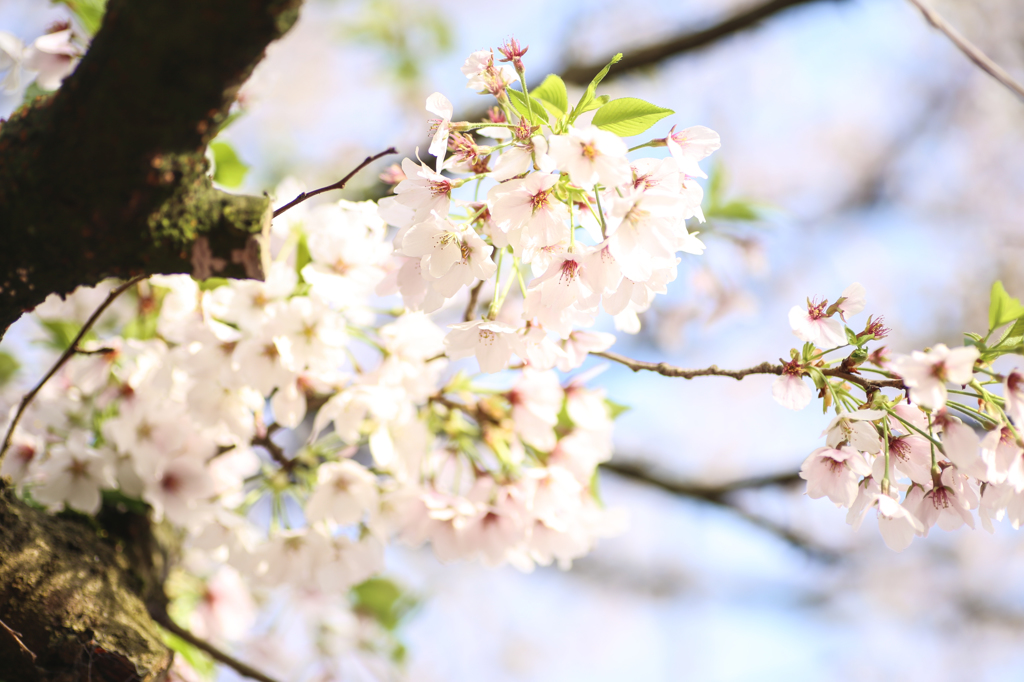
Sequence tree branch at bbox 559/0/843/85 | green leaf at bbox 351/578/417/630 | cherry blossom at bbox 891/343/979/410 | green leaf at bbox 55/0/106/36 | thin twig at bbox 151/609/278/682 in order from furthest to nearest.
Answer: tree branch at bbox 559/0/843/85
green leaf at bbox 351/578/417/630
green leaf at bbox 55/0/106/36
thin twig at bbox 151/609/278/682
cherry blossom at bbox 891/343/979/410

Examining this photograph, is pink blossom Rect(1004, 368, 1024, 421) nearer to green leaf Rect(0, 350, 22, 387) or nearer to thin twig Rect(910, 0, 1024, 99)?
thin twig Rect(910, 0, 1024, 99)

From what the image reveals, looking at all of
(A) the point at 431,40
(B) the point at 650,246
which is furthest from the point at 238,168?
(A) the point at 431,40

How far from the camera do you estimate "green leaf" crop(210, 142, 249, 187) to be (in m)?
1.08

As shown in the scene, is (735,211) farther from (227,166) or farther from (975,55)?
(227,166)

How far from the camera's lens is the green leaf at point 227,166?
3.53ft

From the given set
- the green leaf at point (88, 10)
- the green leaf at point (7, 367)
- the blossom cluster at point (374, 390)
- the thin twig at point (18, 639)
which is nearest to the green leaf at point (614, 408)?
the blossom cluster at point (374, 390)

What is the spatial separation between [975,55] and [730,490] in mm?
1227

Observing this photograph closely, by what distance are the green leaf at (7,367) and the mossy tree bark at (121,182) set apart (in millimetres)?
810

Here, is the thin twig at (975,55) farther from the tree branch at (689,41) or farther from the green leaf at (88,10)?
the green leaf at (88,10)

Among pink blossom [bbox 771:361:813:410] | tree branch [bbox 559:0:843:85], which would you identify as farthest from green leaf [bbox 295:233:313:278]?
tree branch [bbox 559:0:843:85]

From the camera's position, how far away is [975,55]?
80cm

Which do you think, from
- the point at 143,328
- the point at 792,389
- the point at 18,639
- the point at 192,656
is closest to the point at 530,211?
the point at 792,389

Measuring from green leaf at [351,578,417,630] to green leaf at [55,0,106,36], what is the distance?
1222mm

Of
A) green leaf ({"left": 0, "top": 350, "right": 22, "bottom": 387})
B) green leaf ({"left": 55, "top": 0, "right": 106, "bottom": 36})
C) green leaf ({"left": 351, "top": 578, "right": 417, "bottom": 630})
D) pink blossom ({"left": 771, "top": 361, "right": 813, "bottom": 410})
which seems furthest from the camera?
green leaf ({"left": 351, "top": 578, "right": 417, "bottom": 630})
